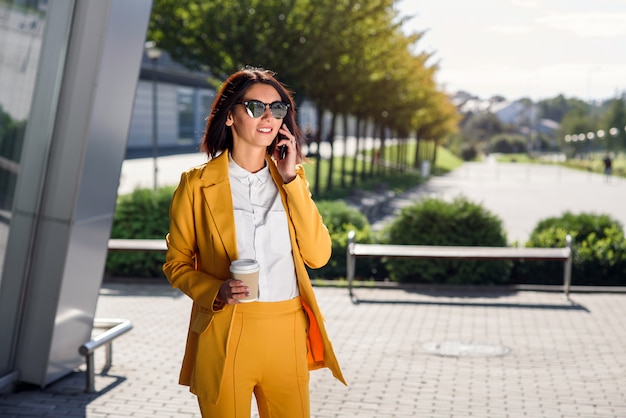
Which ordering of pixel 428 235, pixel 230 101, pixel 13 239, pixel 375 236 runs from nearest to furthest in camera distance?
pixel 230 101 → pixel 13 239 → pixel 428 235 → pixel 375 236

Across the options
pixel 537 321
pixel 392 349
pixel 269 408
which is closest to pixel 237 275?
pixel 269 408

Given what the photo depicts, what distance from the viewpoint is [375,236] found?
47.2 feet

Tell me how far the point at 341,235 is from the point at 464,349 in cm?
529

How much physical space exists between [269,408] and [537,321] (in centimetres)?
705

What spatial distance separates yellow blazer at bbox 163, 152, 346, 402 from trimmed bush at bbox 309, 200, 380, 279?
30.6 feet

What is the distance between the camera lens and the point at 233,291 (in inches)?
127

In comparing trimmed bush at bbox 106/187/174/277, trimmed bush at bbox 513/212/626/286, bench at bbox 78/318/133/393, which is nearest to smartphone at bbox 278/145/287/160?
bench at bbox 78/318/133/393

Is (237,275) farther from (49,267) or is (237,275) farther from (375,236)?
(375,236)

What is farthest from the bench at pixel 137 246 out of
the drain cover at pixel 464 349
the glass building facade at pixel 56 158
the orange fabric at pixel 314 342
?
the orange fabric at pixel 314 342

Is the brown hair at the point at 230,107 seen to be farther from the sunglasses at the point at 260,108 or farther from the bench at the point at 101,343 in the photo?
the bench at the point at 101,343

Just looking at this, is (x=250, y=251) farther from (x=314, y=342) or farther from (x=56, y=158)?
(x=56, y=158)

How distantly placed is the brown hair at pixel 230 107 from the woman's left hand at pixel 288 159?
6 cm

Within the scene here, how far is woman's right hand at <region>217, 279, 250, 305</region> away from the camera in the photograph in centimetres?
321

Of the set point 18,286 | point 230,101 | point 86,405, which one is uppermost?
point 230,101
